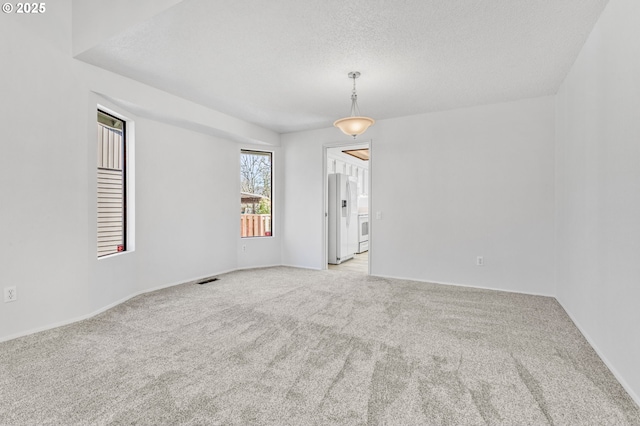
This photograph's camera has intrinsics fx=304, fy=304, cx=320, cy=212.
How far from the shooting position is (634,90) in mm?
1801

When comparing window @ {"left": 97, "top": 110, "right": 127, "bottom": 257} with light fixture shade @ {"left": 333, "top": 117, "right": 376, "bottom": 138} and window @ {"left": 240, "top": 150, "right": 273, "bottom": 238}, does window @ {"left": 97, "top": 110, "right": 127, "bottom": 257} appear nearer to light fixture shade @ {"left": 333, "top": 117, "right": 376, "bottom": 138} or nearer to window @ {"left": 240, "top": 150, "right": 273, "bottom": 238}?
window @ {"left": 240, "top": 150, "right": 273, "bottom": 238}

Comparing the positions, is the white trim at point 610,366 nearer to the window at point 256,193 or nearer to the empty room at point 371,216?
the empty room at point 371,216

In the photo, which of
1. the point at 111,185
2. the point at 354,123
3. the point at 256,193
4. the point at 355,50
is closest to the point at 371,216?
the point at 354,123

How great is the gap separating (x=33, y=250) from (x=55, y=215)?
34 centimetres

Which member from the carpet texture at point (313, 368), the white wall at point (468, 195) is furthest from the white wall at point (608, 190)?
the white wall at point (468, 195)

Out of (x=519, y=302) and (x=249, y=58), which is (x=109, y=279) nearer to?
(x=249, y=58)

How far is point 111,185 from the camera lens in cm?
351

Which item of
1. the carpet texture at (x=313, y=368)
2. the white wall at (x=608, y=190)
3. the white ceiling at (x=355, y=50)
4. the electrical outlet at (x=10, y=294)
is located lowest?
the carpet texture at (x=313, y=368)

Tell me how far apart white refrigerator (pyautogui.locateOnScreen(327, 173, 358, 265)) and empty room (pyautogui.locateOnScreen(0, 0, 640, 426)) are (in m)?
1.05

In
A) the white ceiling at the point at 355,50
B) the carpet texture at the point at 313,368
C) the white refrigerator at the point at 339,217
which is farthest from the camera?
the white refrigerator at the point at 339,217

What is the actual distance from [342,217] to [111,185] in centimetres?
395

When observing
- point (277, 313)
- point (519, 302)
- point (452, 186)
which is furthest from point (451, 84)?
point (277, 313)

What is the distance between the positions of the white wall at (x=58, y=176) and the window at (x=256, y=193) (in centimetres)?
159

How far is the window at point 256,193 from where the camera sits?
5500 mm
